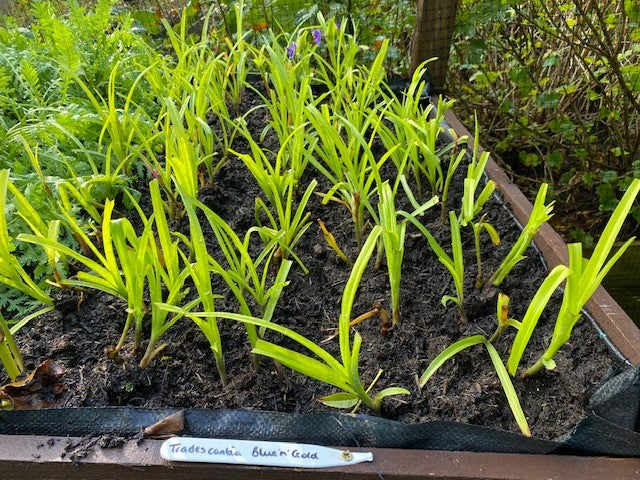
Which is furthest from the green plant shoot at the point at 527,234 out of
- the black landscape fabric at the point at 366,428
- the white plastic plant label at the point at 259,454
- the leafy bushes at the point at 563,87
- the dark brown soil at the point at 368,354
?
the leafy bushes at the point at 563,87

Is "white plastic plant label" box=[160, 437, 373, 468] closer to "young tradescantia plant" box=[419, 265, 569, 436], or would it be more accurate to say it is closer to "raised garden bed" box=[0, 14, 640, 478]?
"raised garden bed" box=[0, 14, 640, 478]

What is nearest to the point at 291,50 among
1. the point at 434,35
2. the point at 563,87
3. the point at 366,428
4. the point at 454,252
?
the point at 434,35

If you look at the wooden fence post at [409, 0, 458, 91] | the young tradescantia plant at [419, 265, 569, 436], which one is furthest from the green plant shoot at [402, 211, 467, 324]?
the wooden fence post at [409, 0, 458, 91]

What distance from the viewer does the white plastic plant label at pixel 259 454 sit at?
2.38ft

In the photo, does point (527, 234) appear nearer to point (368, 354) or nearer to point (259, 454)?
point (368, 354)

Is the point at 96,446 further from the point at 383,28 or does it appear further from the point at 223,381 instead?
the point at 383,28

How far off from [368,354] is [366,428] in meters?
0.21

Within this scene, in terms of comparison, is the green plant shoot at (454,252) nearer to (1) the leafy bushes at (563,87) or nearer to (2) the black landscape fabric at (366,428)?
(2) the black landscape fabric at (366,428)

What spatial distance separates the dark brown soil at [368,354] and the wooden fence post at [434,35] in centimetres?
97

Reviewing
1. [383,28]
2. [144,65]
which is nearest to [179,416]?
[144,65]

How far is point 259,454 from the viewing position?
2.41 ft

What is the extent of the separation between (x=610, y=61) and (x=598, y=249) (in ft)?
4.91

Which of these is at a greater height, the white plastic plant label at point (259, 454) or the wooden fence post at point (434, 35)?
the wooden fence post at point (434, 35)

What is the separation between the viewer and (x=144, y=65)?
1.87 metres
